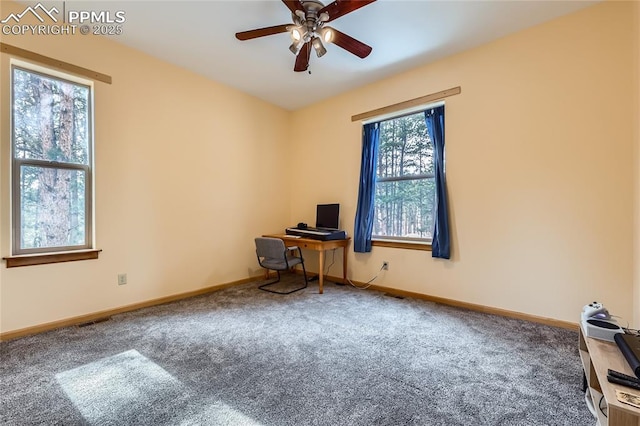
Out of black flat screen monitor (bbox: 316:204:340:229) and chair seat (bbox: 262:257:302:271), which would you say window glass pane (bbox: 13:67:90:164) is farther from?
black flat screen monitor (bbox: 316:204:340:229)

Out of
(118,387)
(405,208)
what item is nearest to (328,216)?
(405,208)

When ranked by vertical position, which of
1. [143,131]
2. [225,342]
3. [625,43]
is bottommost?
[225,342]

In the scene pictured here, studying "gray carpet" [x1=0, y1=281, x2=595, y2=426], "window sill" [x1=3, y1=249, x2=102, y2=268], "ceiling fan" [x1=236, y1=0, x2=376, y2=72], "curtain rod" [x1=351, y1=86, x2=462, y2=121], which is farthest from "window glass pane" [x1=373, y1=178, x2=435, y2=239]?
"window sill" [x1=3, y1=249, x2=102, y2=268]

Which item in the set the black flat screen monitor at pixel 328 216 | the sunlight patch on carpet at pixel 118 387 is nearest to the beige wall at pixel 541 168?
the black flat screen monitor at pixel 328 216

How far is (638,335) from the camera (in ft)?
4.43

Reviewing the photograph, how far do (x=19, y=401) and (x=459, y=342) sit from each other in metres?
2.90

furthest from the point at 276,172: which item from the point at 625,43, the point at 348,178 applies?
the point at 625,43

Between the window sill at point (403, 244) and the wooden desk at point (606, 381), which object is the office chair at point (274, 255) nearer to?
the window sill at point (403, 244)

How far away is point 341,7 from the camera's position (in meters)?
2.04

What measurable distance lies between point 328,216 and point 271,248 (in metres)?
1.03

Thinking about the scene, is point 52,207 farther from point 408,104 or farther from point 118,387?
point 408,104

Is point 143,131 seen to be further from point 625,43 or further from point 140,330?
point 625,43

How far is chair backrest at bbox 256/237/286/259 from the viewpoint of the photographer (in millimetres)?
3602

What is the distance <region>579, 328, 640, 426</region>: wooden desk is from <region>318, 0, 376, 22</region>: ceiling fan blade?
237cm
